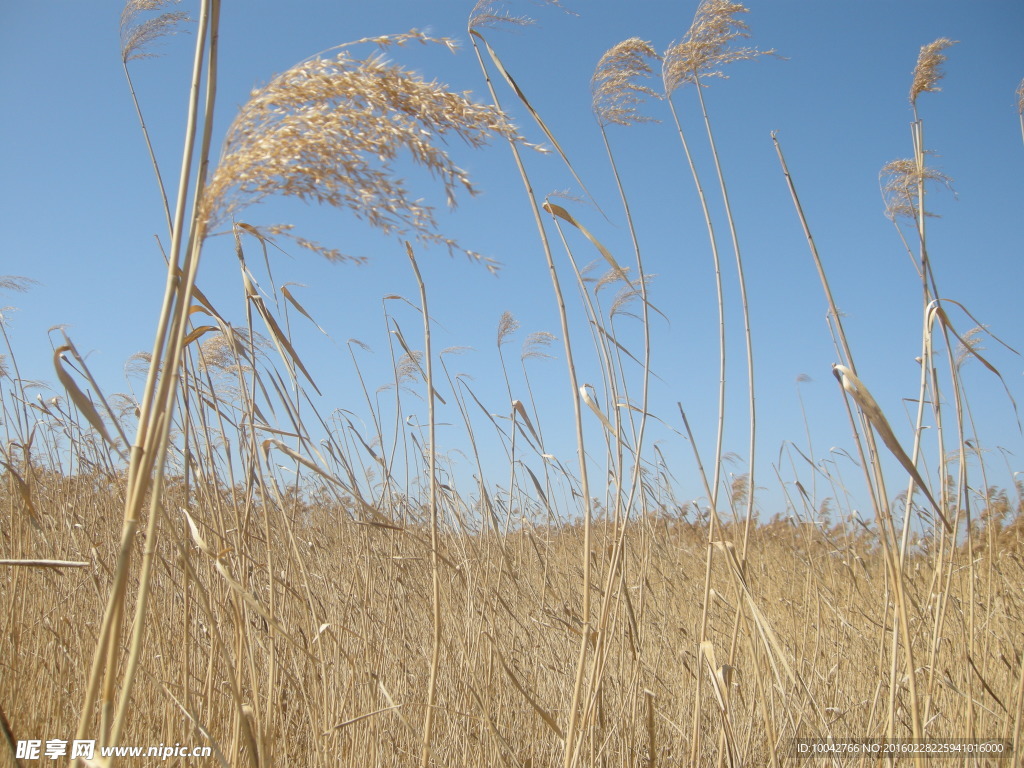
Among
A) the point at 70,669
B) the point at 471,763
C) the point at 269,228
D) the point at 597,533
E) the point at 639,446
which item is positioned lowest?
the point at 471,763

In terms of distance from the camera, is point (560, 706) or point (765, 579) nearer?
point (560, 706)

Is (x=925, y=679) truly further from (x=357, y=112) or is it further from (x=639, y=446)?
(x=357, y=112)

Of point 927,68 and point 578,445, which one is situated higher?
point 927,68

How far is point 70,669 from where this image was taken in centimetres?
210

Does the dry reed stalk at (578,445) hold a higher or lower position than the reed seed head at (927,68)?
lower

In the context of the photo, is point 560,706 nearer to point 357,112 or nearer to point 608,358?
point 608,358

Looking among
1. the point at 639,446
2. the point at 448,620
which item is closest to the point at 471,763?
the point at 448,620

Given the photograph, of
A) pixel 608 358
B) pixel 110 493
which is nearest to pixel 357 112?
pixel 608 358

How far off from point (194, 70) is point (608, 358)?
1111mm

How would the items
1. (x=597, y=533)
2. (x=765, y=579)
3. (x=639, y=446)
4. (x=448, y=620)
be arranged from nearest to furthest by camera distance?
(x=639, y=446), (x=448, y=620), (x=765, y=579), (x=597, y=533)

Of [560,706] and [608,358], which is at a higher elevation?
[608,358]

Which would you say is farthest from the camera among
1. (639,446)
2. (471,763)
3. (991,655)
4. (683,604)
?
(683,604)

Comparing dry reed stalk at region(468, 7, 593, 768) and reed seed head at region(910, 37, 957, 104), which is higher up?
reed seed head at region(910, 37, 957, 104)

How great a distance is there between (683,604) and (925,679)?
1318 millimetres
